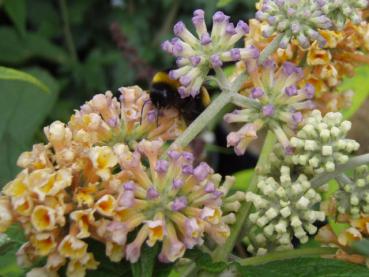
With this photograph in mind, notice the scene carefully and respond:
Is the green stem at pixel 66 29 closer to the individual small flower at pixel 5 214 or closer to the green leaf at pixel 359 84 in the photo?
the green leaf at pixel 359 84

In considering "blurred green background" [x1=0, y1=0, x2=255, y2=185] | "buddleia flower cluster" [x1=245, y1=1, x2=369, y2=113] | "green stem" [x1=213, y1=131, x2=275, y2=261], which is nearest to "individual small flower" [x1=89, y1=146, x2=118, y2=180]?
"green stem" [x1=213, y1=131, x2=275, y2=261]

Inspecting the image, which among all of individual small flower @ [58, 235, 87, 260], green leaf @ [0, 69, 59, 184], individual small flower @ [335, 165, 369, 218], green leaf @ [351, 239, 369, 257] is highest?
green leaf @ [0, 69, 59, 184]

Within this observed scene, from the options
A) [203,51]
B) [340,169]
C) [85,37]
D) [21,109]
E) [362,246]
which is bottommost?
[362,246]

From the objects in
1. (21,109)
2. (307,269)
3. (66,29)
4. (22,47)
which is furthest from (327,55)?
(66,29)

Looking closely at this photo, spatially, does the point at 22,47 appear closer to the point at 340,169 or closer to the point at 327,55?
the point at 327,55

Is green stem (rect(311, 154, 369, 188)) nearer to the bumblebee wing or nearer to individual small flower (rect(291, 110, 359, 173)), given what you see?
individual small flower (rect(291, 110, 359, 173))
